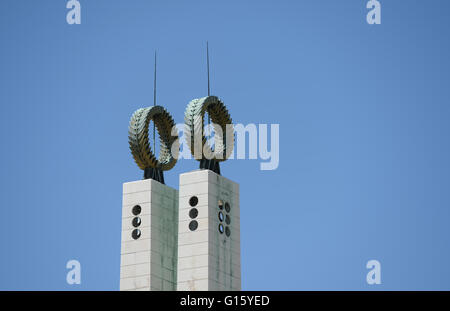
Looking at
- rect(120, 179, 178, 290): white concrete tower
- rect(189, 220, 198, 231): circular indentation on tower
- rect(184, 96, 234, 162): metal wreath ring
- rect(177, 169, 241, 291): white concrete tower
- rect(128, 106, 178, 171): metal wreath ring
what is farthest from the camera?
rect(128, 106, 178, 171): metal wreath ring

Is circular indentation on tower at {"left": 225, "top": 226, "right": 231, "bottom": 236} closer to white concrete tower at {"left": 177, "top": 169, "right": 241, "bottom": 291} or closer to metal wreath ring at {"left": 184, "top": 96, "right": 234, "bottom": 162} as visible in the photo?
white concrete tower at {"left": 177, "top": 169, "right": 241, "bottom": 291}

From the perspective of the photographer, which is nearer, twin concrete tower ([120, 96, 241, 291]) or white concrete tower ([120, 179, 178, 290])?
twin concrete tower ([120, 96, 241, 291])

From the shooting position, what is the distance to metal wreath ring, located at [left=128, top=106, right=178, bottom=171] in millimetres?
91438

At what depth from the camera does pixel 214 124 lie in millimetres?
93500

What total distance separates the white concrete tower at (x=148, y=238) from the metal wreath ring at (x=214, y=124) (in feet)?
13.4

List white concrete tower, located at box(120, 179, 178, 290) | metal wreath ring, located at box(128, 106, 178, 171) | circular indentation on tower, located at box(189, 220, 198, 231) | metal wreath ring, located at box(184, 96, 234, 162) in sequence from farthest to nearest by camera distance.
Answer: metal wreath ring, located at box(128, 106, 178, 171)
metal wreath ring, located at box(184, 96, 234, 162)
white concrete tower, located at box(120, 179, 178, 290)
circular indentation on tower, located at box(189, 220, 198, 231)

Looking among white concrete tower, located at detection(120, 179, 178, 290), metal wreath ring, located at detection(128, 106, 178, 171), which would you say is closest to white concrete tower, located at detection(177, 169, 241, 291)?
white concrete tower, located at detection(120, 179, 178, 290)

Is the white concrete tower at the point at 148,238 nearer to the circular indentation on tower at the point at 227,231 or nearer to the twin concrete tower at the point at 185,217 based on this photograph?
the twin concrete tower at the point at 185,217

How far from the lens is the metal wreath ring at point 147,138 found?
300 feet
